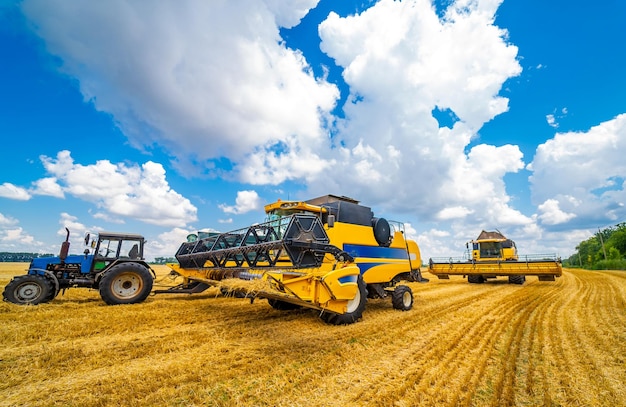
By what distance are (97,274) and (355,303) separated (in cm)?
822

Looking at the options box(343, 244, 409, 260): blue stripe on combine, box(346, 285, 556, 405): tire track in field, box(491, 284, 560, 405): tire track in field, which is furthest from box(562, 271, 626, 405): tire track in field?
box(343, 244, 409, 260): blue stripe on combine

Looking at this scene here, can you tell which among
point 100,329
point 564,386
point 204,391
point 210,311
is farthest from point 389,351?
point 100,329

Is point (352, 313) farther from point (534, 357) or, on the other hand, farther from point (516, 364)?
point (534, 357)

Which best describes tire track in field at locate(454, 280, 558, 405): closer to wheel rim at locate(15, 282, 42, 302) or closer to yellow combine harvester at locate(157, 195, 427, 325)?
yellow combine harvester at locate(157, 195, 427, 325)

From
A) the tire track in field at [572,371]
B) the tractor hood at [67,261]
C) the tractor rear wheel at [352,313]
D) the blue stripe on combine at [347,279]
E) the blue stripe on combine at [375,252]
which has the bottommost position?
the tire track in field at [572,371]

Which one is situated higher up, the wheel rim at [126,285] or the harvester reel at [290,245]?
the harvester reel at [290,245]

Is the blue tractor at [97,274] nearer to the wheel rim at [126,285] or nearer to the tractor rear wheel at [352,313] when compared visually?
the wheel rim at [126,285]

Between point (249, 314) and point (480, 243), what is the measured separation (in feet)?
60.9

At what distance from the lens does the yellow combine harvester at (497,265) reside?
1488 centimetres

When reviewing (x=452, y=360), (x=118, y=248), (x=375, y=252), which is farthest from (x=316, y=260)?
(x=118, y=248)

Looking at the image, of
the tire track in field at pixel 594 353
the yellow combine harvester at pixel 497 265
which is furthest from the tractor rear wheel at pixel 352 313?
the yellow combine harvester at pixel 497 265

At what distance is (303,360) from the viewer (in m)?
3.88

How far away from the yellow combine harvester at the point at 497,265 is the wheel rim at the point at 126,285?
16.4m

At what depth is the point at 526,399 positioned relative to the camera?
9.69 ft
